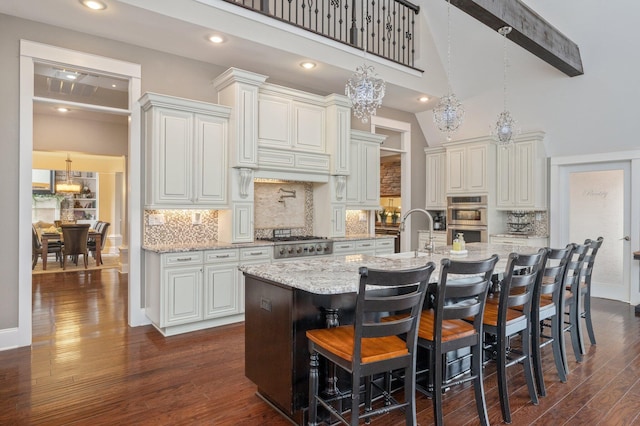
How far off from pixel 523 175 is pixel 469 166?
89 cm

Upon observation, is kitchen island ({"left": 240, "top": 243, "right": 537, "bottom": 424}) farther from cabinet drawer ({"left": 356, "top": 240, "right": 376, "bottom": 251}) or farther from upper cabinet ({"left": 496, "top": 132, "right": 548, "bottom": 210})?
upper cabinet ({"left": 496, "top": 132, "right": 548, "bottom": 210})

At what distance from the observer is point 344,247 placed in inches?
221

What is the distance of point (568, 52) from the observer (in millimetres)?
5070

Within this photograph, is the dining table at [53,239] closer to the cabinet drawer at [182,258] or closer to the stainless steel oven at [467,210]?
the cabinet drawer at [182,258]

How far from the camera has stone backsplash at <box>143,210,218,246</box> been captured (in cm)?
462

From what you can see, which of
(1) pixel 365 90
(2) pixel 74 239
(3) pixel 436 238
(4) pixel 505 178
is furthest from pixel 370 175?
(2) pixel 74 239

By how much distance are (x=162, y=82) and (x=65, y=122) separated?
4093mm

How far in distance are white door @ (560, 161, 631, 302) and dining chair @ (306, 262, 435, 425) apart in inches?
210

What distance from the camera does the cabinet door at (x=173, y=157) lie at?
4330 millimetres

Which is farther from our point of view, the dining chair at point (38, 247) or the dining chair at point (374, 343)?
the dining chair at point (38, 247)

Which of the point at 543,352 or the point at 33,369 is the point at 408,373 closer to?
the point at 543,352

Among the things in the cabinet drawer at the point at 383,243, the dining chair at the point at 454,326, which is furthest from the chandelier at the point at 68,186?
the dining chair at the point at 454,326

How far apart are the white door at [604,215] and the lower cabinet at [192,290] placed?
5344mm

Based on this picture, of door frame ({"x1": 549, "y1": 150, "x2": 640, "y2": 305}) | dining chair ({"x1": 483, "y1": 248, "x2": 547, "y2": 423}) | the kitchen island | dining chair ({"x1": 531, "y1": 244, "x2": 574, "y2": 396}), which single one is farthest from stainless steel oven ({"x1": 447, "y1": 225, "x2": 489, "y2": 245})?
the kitchen island
